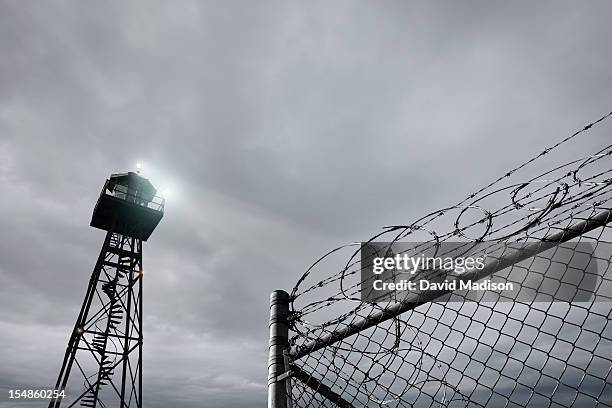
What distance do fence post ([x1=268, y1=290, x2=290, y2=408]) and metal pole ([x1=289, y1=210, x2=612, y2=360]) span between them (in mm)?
267

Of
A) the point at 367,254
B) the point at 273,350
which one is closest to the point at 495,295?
the point at 367,254

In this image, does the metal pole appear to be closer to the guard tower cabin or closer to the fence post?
the fence post

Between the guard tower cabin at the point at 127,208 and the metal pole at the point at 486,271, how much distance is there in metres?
18.1

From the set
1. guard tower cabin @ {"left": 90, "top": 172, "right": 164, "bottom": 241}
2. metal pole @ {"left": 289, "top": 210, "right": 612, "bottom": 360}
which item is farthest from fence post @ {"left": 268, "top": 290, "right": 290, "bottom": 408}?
guard tower cabin @ {"left": 90, "top": 172, "right": 164, "bottom": 241}

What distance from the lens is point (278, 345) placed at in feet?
9.73

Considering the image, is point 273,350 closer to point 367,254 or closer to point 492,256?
point 367,254

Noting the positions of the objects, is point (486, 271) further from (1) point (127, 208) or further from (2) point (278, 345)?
(1) point (127, 208)

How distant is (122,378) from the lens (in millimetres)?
15445

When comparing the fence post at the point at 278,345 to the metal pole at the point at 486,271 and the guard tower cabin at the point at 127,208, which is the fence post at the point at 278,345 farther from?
the guard tower cabin at the point at 127,208

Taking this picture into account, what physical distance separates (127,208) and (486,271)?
19326 millimetres

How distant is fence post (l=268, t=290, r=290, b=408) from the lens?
2779mm

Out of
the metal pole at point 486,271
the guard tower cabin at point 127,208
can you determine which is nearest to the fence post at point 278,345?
the metal pole at point 486,271

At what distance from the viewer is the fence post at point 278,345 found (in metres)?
2.78

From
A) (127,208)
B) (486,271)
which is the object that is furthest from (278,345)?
(127,208)
